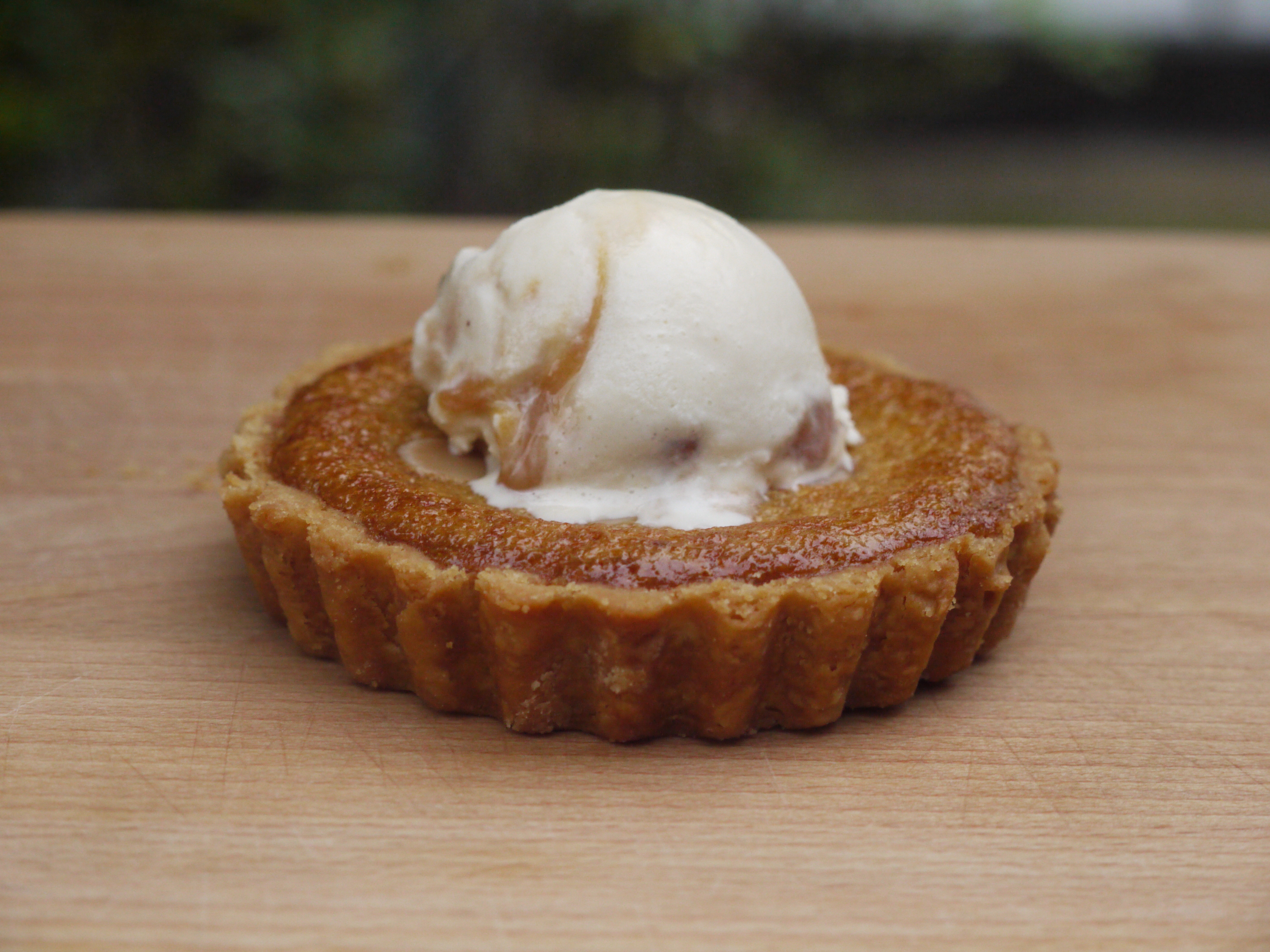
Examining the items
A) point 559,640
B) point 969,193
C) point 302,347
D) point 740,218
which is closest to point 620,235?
point 559,640

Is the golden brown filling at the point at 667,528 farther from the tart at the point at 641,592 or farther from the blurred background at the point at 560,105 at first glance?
the blurred background at the point at 560,105

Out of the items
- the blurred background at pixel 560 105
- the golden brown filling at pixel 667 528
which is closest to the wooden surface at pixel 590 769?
the golden brown filling at pixel 667 528

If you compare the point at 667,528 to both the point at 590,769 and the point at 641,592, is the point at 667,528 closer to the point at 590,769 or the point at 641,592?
the point at 641,592

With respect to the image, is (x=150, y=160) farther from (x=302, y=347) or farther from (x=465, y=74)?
(x=302, y=347)

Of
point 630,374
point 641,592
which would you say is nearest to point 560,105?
point 630,374

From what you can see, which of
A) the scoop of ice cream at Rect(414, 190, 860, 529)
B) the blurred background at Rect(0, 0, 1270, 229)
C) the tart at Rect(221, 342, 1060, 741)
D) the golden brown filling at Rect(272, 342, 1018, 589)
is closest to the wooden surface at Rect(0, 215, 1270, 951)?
the tart at Rect(221, 342, 1060, 741)

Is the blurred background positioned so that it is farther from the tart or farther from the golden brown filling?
the tart

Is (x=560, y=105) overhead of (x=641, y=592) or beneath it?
beneath
